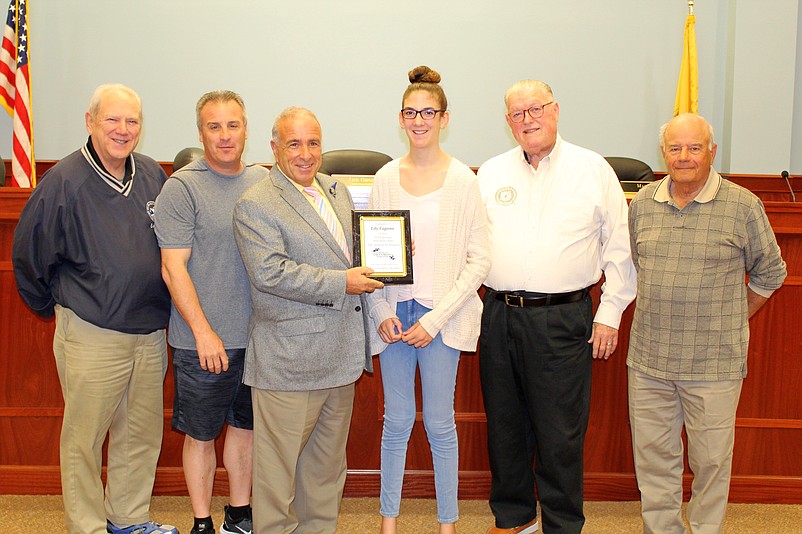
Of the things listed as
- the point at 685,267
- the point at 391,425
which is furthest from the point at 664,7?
the point at 391,425

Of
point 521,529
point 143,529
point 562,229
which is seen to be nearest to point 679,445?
point 521,529

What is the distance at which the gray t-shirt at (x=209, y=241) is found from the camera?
2451mm

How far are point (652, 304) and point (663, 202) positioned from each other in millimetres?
380

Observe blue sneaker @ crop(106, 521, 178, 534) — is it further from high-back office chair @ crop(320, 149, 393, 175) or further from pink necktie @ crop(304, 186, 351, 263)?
high-back office chair @ crop(320, 149, 393, 175)

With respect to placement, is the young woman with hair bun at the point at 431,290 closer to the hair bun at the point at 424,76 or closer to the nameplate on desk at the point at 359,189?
the hair bun at the point at 424,76

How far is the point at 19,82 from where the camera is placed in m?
5.38

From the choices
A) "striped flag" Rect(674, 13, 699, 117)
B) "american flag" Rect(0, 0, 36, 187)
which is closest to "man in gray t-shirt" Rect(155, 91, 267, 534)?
"american flag" Rect(0, 0, 36, 187)

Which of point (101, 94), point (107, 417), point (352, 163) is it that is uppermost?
point (101, 94)

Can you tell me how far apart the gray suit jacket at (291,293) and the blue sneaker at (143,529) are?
0.82 meters

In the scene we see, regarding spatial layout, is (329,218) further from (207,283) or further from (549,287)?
(549,287)

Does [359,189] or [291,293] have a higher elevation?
[359,189]

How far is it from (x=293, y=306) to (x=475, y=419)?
1.22 m

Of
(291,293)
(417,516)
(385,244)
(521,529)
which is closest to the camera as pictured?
(291,293)

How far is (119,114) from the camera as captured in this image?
8.16 feet
